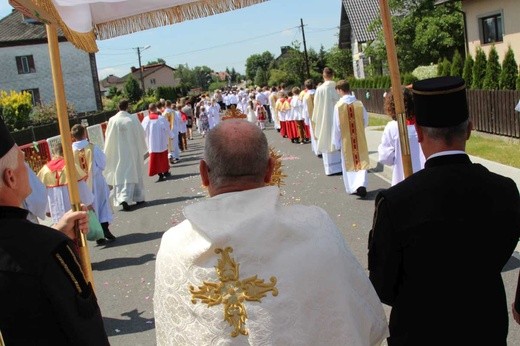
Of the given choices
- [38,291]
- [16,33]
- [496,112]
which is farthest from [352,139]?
[16,33]

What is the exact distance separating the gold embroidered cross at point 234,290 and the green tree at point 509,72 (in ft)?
53.7

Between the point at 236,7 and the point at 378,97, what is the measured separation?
27507mm

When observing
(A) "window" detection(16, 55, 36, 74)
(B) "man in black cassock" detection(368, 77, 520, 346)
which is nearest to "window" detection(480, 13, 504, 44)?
(B) "man in black cassock" detection(368, 77, 520, 346)

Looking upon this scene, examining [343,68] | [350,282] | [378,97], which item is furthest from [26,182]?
[343,68]

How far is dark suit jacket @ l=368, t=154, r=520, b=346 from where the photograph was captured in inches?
102

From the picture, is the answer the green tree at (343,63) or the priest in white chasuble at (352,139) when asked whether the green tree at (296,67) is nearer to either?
the green tree at (343,63)

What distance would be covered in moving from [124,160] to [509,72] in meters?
10.8

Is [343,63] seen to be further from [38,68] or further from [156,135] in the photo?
[156,135]

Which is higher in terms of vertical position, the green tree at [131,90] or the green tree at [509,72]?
the green tree at [131,90]

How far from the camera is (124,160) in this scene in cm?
1228

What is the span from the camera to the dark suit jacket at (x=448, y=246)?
258 cm

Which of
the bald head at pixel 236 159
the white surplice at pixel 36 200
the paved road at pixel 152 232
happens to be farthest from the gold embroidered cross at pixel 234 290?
the white surplice at pixel 36 200

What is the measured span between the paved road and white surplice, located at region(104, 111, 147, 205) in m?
0.37

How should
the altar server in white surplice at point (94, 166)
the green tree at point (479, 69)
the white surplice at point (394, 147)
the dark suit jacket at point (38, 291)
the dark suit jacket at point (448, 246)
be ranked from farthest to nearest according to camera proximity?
1. the green tree at point (479, 69)
2. the altar server in white surplice at point (94, 166)
3. the white surplice at point (394, 147)
4. the dark suit jacket at point (448, 246)
5. the dark suit jacket at point (38, 291)
